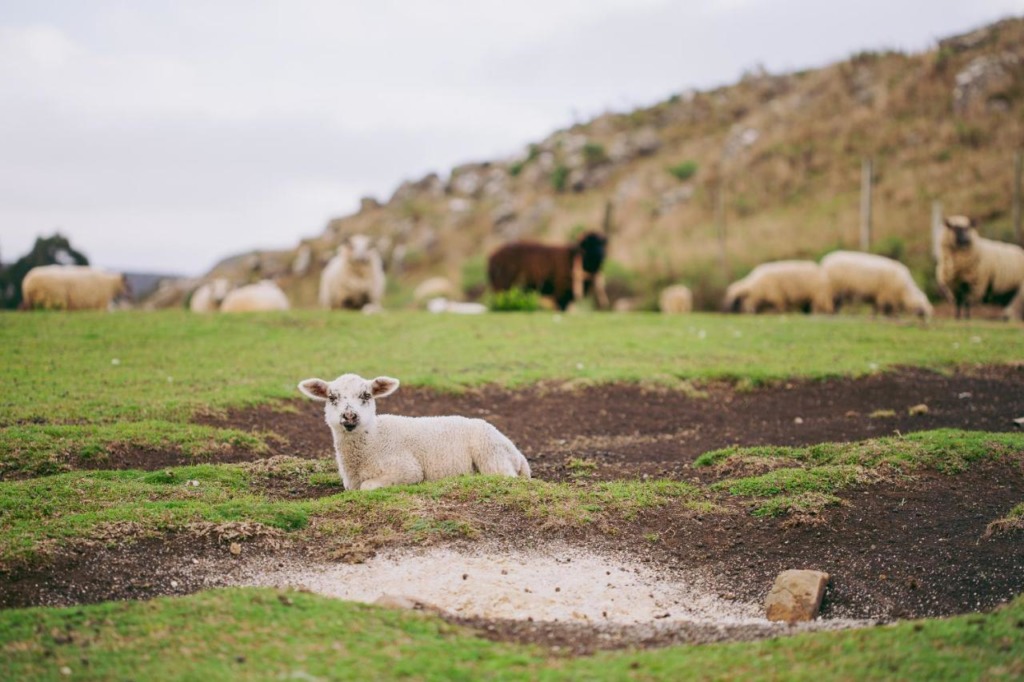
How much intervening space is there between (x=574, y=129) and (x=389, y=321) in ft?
192

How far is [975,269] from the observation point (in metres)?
23.0

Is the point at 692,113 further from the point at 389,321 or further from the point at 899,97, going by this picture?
the point at 389,321

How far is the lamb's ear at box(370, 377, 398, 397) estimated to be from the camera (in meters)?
9.26

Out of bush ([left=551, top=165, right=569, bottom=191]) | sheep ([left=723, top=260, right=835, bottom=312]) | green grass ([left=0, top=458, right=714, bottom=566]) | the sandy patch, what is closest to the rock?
the sandy patch

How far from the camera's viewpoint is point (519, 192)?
213ft

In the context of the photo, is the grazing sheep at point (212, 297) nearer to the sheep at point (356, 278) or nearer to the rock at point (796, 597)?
the sheep at point (356, 278)

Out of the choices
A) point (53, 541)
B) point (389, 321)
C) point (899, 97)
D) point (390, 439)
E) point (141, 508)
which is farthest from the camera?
point (899, 97)

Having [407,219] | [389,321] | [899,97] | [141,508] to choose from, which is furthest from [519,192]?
[141,508]

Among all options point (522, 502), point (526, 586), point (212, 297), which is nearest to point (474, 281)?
point (212, 297)

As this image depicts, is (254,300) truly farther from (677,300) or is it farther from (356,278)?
(677,300)

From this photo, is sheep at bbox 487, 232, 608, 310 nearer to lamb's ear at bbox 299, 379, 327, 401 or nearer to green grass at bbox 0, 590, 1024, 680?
lamb's ear at bbox 299, 379, 327, 401

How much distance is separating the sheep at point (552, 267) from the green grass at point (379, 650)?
21.5m

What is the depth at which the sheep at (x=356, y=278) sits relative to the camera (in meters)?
23.1

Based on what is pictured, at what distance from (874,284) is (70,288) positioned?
68.8 ft
